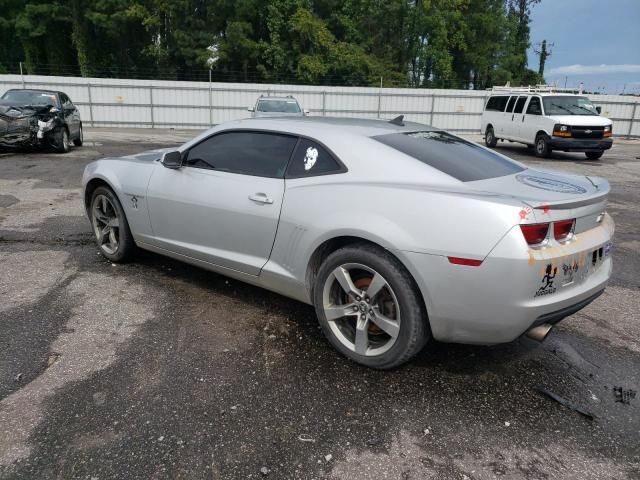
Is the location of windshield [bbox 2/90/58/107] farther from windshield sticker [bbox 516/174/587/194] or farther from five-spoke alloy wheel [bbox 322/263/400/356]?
windshield sticker [bbox 516/174/587/194]

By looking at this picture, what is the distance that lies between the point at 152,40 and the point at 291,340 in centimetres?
4134

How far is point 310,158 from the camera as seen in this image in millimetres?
3555

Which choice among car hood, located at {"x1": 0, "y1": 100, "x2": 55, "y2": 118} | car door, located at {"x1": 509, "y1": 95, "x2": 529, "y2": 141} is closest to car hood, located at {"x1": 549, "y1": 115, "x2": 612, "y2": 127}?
car door, located at {"x1": 509, "y1": 95, "x2": 529, "y2": 141}

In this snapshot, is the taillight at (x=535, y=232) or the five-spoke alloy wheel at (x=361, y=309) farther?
the five-spoke alloy wheel at (x=361, y=309)

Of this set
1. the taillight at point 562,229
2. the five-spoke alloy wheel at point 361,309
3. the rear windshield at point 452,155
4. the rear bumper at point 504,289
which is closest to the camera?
the rear bumper at point 504,289

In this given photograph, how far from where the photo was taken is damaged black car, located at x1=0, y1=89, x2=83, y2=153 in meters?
12.0

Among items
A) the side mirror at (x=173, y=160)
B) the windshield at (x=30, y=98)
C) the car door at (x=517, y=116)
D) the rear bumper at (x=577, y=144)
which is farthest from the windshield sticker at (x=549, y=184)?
the car door at (x=517, y=116)

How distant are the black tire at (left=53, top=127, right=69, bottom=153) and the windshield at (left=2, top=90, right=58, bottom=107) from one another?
69 cm

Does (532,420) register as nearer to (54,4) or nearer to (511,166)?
(511,166)

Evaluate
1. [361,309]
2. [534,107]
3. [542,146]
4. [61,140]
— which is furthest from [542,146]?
[361,309]

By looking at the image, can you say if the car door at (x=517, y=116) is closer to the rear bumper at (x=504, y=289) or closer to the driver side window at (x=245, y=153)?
the driver side window at (x=245, y=153)

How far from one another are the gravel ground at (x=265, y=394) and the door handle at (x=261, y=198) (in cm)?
91

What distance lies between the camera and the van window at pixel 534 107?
16203 millimetres

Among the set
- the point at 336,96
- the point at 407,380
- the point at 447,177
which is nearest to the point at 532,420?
the point at 407,380
